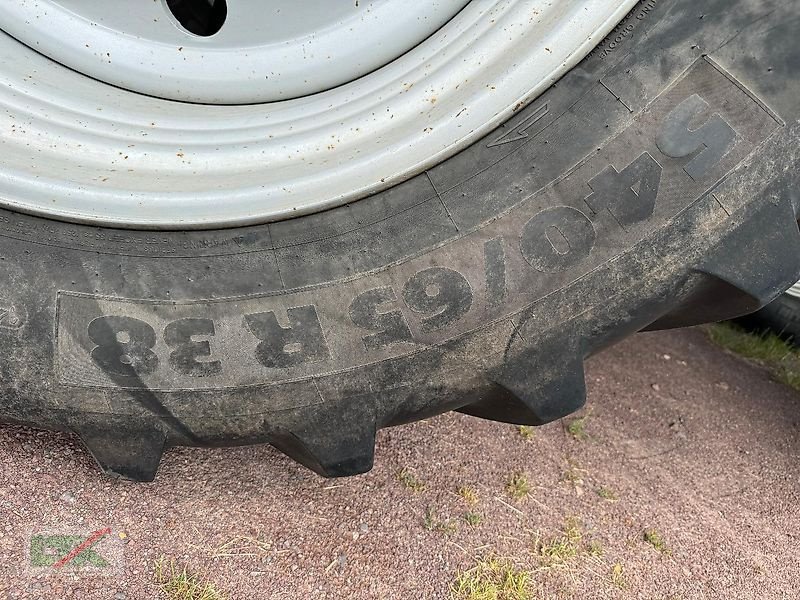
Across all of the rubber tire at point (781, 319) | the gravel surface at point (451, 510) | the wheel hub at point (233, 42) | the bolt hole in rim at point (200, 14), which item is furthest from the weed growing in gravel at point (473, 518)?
the rubber tire at point (781, 319)

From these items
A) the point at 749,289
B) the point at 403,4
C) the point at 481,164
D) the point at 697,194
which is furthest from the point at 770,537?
the point at 403,4

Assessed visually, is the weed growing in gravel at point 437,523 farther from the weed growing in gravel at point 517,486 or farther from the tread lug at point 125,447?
the tread lug at point 125,447

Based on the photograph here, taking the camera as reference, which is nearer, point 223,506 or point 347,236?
point 347,236

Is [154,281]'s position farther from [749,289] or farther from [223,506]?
[749,289]

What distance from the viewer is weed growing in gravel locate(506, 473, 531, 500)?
134 centimetres

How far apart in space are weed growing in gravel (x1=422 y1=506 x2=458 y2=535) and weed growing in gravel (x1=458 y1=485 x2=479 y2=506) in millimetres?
55

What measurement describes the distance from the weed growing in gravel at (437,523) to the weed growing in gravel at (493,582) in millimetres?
68

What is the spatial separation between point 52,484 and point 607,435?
39.9 inches

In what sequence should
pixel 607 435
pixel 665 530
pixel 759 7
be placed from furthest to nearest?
pixel 607 435 → pixel 665 530 → pixel 759 7

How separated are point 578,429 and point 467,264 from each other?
63 centimetres

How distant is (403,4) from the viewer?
1.12m

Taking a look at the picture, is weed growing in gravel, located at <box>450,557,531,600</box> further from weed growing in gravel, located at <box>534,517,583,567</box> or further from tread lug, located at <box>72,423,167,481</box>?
tread lug, located at <box>72,423,167,481</box>

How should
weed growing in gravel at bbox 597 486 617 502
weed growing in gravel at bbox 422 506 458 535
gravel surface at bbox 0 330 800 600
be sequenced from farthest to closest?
weed growing in gravel at bbox 597 486 617 502
weed growing in gravel at bbox 422 506 458 535
gravel surface at bbox 0 330 800 600

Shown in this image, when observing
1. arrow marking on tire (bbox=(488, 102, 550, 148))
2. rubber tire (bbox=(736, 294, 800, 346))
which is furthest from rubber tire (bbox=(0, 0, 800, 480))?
rubber tire (bbox=(736, 294, 800, 346))
